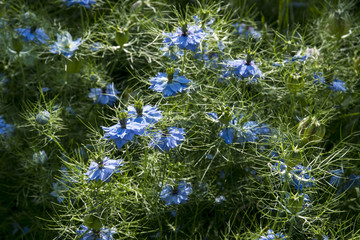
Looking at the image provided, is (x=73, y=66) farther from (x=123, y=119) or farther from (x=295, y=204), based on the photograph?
(x=295, y=204)

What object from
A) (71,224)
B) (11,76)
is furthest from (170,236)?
(11,76)

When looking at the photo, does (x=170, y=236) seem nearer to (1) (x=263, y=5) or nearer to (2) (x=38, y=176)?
(2) (x=38, y=176)

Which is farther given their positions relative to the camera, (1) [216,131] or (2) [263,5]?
(2) [263,5]

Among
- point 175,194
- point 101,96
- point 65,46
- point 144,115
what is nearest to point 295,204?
point 175,194

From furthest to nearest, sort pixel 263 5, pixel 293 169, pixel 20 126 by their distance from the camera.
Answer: pixel 263 5
pixel 20 126
pixel 293 169

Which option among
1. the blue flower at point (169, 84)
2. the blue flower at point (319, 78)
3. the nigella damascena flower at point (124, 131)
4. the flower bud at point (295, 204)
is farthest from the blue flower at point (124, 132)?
the blue flower at point (319, 78)

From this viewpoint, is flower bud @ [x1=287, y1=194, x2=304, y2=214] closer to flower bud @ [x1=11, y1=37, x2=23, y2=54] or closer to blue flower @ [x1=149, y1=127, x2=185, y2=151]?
blue flower @ [x1=149, y1=127, x2=185, y2=151]

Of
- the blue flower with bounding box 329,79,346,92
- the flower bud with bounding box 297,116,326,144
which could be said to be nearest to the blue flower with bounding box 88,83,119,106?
the flower bud with bounding box 297,116,326,144
